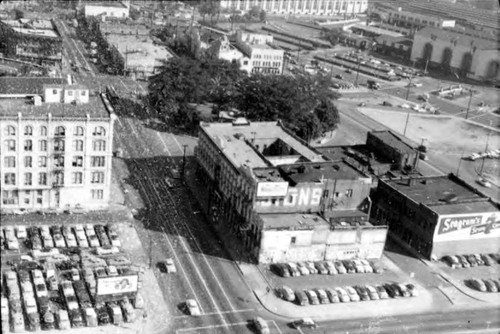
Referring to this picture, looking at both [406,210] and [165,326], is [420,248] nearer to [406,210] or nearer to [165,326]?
[406,210]

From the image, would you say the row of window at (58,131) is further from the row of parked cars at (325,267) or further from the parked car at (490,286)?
the parked car at (490,286)

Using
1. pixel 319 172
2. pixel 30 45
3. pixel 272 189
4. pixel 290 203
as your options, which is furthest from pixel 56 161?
pixel 30 45

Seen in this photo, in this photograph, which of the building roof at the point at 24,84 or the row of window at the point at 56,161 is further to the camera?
the building roof at the point at 24,84

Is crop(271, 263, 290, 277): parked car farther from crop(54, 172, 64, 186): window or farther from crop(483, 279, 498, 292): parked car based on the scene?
crop(54, 172, 64, 186): window

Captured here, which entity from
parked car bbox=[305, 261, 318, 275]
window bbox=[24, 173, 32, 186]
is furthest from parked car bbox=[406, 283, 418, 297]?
window bbox=[24, 173, 32, 186]

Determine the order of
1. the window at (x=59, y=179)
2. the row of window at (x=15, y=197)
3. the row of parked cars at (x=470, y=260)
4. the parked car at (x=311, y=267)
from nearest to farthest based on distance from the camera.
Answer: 1. the parked car at (x=311, y=267)
2. the row of window at (x=15, y=197)
3. the row of parked cars at (x=470, y=260)
4. the window at (x=59, y=179)

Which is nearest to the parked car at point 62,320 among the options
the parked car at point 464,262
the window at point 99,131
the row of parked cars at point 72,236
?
the row of parked cars at point 72,236
